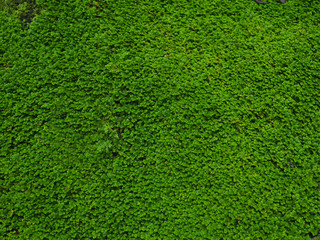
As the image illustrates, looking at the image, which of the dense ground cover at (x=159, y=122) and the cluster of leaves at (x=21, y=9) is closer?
the dense ground cover at (x=159, y=122)

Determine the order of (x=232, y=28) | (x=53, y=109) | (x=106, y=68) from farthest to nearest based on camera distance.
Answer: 1. (x=232, y=28)
2. (x=106, y=68)
3. (x=53, y=109)

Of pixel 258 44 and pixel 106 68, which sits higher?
pixel 258 44

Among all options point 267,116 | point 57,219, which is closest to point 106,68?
point 57,219

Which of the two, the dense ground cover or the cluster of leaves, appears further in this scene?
the cluster of leaves

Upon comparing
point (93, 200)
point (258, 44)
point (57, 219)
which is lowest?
point (57, 219)

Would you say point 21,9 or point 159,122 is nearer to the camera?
point 159,122

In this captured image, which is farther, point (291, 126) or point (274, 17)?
point (274, 17)

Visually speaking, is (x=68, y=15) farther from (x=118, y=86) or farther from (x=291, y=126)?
(x=291, y=126)

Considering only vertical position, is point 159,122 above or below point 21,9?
below
